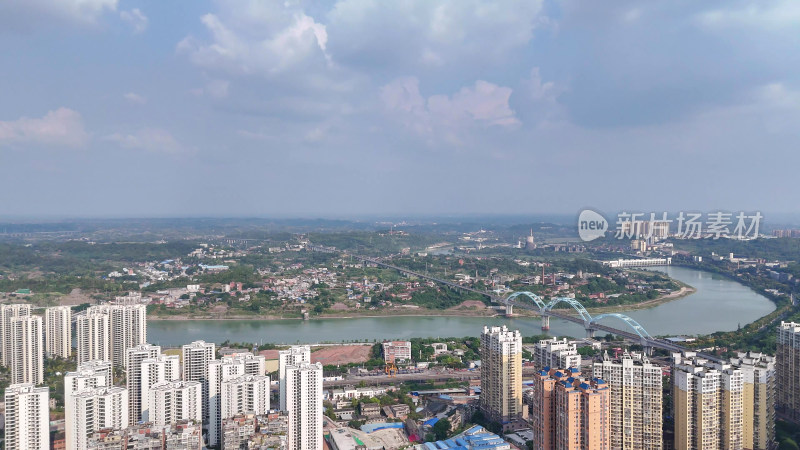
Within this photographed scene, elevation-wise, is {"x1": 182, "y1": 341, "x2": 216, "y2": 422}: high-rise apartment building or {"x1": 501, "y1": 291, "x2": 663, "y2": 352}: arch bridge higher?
{"x1": 182, "y1": 341, "x2": 216, "y2": 422}: high-rise apartment building

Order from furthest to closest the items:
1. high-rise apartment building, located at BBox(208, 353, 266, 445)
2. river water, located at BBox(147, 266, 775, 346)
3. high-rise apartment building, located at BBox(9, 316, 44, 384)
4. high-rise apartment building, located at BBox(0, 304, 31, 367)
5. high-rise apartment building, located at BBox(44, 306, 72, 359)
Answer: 1. river water, located at BBox(147, 266, 775, 346)
2. high-rise apartment building, located at BBox(44, 306, 72, 359)
3. high-rise apartment building, located at BBox(0, 304, 31, 367)
4. high-rise apartment building, located at BBox(9, 316, 44, 384)
5. high-rise apartment building, located at BBox(208, 353, 266, 445)

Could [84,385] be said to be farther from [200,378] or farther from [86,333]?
[86,333]

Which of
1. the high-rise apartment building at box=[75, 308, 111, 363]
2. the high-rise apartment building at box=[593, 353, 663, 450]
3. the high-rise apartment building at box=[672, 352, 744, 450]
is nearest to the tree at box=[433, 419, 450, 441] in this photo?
the high-rise apartment building at box=[593, 353, 663, 450]

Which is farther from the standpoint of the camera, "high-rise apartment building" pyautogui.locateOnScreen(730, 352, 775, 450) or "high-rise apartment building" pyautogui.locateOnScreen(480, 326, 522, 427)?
"high-rise apartment building" pyautogui.locateOnScreen(480, 326, 522, 427)

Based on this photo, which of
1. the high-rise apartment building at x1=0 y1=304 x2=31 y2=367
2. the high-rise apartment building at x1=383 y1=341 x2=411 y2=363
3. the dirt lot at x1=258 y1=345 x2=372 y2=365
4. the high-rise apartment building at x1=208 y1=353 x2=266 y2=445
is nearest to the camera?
the high-rise apartment building at x1=208 y1=353 x2=266 y2=445

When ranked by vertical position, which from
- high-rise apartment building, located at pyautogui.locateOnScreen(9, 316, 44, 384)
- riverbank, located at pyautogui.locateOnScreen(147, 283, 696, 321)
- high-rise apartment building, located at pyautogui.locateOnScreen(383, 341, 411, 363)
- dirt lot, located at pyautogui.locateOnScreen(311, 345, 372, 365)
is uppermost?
high-rise apartment building, located at pyautogui.locateOnScreen(9, 316, 44, 384)

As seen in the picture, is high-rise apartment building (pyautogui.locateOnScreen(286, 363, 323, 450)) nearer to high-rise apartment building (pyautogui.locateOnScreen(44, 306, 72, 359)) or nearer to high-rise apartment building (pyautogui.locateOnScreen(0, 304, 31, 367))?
high-rise apartment building (pyautogui.locateOnScreen(0, 304, 31, 367))
